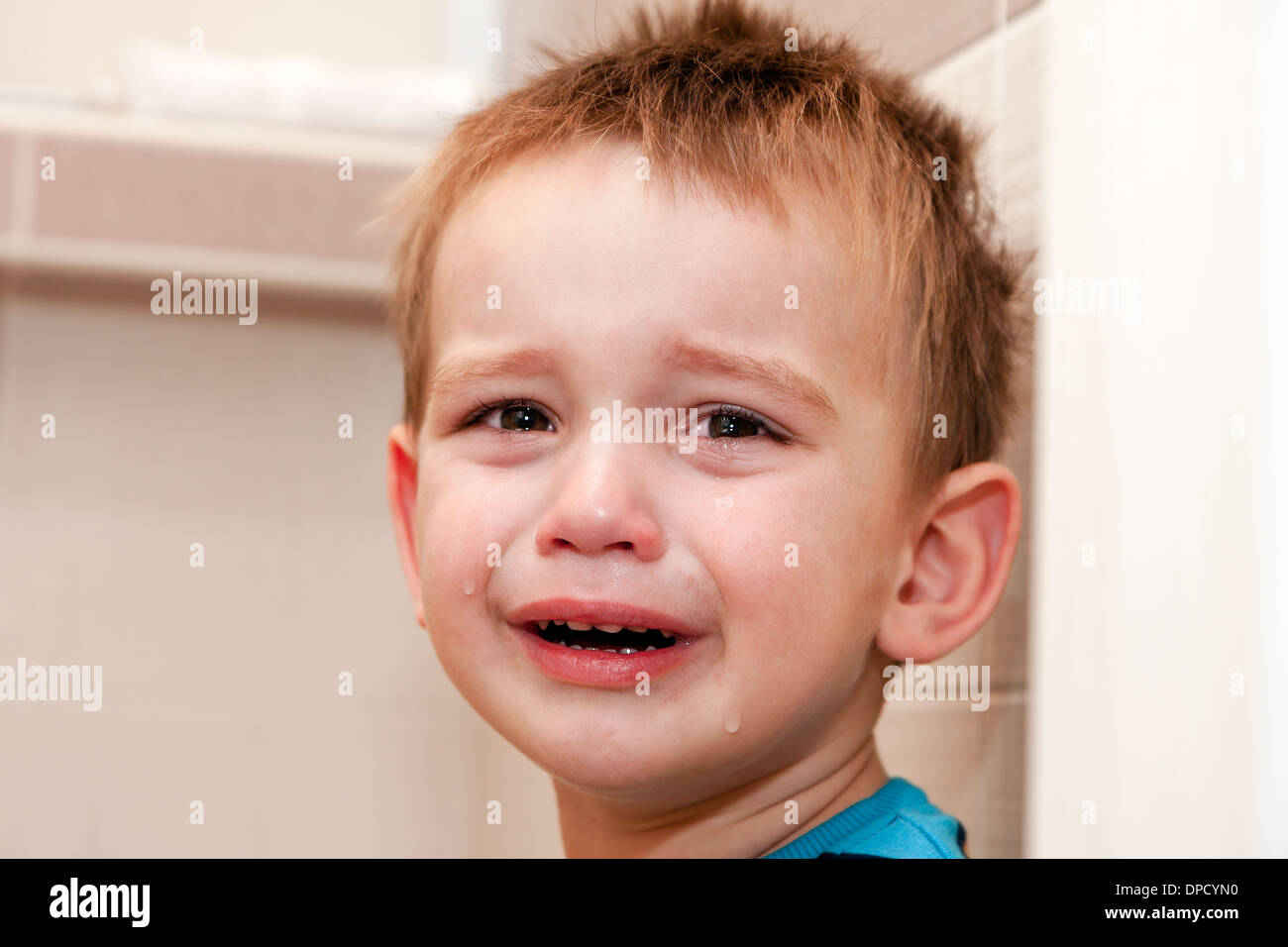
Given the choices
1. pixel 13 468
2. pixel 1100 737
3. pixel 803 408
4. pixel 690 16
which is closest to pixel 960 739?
pixel 1100 737

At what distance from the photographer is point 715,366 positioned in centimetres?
56

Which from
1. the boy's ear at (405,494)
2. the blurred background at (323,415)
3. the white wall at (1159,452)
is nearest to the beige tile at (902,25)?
the blurred background at (323,415)

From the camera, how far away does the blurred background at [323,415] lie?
63 centimetres

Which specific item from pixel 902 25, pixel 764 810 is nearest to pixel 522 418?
pixel 764 810

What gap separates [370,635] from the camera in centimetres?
119

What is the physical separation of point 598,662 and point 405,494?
23cm

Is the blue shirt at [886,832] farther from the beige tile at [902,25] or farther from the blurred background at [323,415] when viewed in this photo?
the beige tile at [902,25]

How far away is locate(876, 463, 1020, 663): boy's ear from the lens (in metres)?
0.62

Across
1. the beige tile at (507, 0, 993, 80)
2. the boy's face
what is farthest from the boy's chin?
the beige tile at (507, 0, 993, 80)

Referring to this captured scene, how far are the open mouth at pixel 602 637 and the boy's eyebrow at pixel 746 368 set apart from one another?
0.12 metres

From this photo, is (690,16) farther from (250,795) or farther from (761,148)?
(250,795)

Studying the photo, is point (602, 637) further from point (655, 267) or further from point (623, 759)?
point (655, 267)

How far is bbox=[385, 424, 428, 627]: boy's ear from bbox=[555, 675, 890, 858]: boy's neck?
0.58ft
